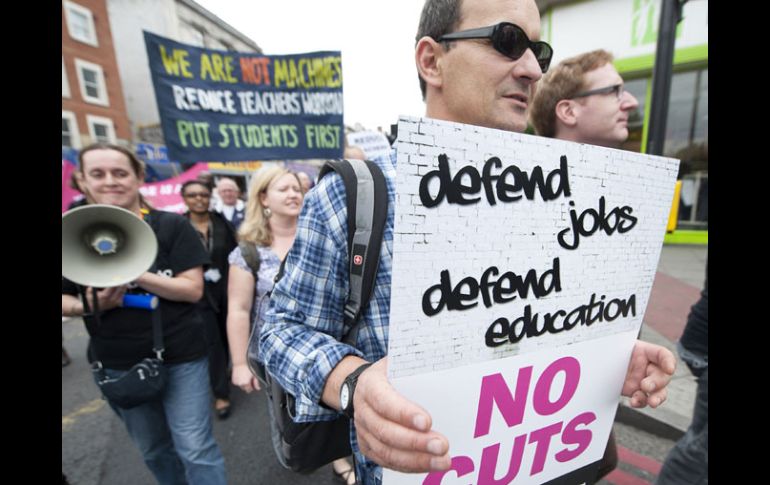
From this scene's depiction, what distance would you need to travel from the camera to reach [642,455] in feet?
7.70

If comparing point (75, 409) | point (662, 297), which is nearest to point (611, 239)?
point (75, 409)

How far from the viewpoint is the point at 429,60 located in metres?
0.99

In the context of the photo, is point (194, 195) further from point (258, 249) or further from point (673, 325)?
point (673, 325)

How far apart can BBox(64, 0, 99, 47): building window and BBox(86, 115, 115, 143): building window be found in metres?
3.01

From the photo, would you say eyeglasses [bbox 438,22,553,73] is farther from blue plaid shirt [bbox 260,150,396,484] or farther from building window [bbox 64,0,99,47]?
building window [bbox 64,0,99,47]

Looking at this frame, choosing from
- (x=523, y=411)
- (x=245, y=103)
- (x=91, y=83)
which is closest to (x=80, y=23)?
(x=91, y=83)

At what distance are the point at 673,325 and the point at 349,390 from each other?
4.62 meters

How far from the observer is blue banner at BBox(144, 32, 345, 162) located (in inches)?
136

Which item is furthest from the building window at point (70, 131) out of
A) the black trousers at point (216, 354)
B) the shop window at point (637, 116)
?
the shop window at point (637, 116)


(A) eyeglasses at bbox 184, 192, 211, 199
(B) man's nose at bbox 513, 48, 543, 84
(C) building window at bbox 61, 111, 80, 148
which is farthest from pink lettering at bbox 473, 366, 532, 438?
(C) building window at bbox 61, 111, 80, 148
